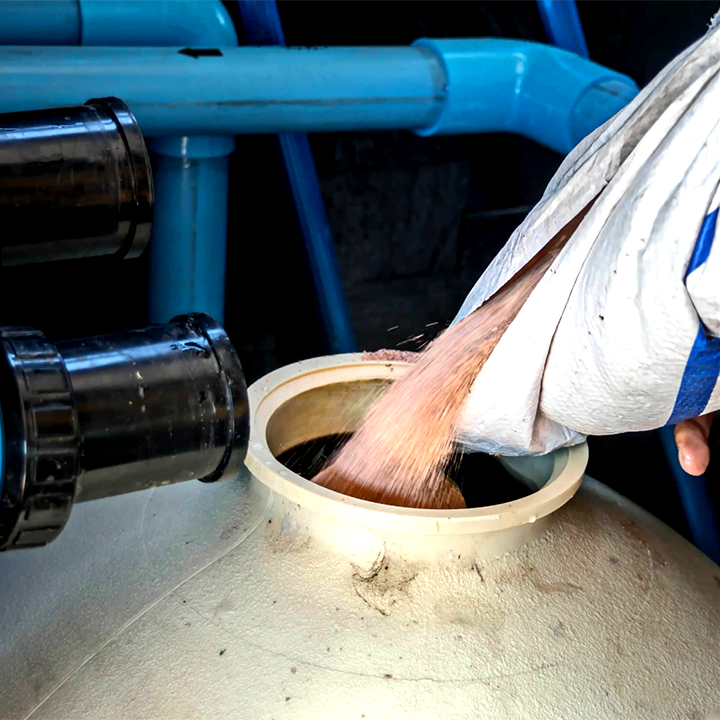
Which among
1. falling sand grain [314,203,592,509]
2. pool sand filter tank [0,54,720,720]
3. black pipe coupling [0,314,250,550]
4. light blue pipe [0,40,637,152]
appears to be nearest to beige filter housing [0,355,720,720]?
pool sand filter tank [0,54,720,720]

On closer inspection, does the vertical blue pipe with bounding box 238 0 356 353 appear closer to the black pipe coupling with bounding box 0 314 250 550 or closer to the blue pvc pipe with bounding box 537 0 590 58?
the blue pvc pipe with bounding box 537 0 590 58

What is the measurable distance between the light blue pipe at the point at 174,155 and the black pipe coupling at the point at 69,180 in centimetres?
56

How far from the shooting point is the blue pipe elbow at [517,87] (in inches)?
42.2

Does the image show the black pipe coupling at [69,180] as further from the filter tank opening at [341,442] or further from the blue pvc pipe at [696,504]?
the blue pvc pipe at [696,504]

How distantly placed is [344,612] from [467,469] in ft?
0.99

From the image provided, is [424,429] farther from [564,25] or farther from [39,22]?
[564,25]

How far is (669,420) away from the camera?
69cm

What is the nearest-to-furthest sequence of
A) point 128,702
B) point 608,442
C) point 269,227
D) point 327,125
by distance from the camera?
point 128,702 → point 327,125 → point 269,227 → point 608,442

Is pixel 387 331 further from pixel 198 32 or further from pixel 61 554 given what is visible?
pixel 61 554

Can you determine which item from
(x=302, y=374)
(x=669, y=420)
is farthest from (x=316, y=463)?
(x=669, y=420)

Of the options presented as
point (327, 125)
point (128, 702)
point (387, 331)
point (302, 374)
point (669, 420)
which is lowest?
point (387, 331)

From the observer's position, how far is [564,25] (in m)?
1.30

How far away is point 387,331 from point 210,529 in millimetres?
997

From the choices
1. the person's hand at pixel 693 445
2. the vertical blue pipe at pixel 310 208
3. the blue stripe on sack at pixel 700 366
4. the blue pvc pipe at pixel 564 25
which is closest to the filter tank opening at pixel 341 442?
the person's hand at pixel 693 445
